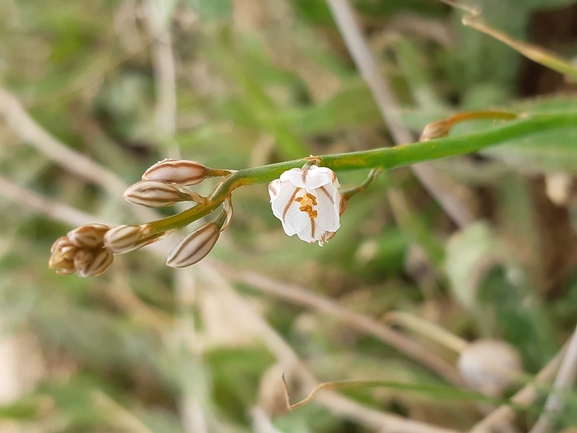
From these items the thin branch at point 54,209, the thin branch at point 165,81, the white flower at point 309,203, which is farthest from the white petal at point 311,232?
the thin branch at point 54,209

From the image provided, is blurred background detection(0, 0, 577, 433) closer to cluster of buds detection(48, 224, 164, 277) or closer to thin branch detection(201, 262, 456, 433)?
thin branch detection(201, 262, 456, 433)

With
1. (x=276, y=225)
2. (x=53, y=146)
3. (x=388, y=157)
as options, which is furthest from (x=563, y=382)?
(x=53, y=146)

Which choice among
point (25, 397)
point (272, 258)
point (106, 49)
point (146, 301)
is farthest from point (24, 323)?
point (272, 258)

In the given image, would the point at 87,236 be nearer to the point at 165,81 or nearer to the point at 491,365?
the point at 491,365

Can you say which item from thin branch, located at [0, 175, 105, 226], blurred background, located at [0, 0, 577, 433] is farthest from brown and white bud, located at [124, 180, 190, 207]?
thin branch, located at [0, 175, 105, 226]

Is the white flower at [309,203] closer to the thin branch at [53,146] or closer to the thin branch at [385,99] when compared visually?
the thin branch at [385,99]

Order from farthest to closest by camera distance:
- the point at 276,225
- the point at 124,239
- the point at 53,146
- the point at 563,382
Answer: the point at 53,146 < the point at 276,225 < the point at 563,382 < the point at 124,239

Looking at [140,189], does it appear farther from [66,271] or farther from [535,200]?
[535,200]
